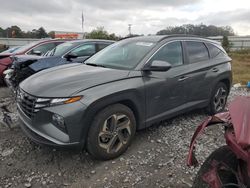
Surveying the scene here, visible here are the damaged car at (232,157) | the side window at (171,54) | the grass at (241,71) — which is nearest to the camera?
the damaged car at (232,157)

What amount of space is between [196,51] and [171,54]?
76 cm

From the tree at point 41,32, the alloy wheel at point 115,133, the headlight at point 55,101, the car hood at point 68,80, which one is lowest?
the alloy wheel at point 115,133

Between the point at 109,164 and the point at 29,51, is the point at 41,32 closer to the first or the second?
the point at 29,51

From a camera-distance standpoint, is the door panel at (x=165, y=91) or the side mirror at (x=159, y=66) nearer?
the side mirror at (x=159, y=66)

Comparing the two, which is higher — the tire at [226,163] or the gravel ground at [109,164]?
the tire at [226,163]

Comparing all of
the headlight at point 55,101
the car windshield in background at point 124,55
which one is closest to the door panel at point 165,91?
the car windshield in background at point 124,55

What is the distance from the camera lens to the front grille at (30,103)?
3153mm

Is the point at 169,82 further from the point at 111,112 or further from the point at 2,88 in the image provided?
the point at 2,88

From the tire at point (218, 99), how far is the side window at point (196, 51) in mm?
700

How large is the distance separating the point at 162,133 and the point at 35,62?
288 cm

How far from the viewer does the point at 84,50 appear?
7496mm

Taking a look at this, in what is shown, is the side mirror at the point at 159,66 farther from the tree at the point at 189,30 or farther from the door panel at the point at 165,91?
the tree at the point at 189,30

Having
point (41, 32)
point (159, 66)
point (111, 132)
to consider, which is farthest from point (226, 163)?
point (41, 32)

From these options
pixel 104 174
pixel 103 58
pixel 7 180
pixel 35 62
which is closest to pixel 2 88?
pixel 35 62
